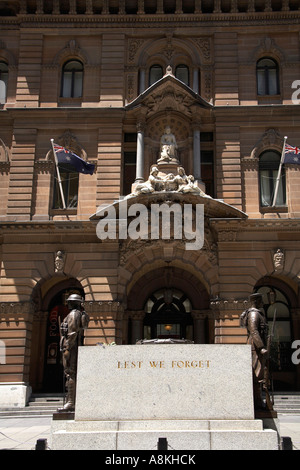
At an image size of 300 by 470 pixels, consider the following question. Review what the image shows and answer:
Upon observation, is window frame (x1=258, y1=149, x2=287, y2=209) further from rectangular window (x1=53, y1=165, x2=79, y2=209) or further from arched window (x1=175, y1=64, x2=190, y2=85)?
rectangular window (x1=53, y1=165, x2=79, y2=209)

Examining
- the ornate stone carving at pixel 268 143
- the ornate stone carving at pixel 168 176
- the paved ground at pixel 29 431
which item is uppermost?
the ornate stone carving at pixel 268 143

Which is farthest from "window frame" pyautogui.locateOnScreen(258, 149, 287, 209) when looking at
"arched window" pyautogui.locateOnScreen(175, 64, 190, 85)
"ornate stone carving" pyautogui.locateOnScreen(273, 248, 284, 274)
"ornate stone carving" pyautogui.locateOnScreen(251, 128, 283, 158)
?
"arched window" pyautogui.locateOnScreen(175, 64, 190, 85)

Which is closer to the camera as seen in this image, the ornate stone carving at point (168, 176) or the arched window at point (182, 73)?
the ornate stone carving at point (168, 176)

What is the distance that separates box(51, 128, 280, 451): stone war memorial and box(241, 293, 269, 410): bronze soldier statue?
0.04m

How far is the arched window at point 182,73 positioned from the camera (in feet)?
83.7

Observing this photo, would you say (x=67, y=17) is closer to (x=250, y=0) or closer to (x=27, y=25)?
(x=27, y=25)

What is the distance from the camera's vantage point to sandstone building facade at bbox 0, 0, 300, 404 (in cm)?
2156

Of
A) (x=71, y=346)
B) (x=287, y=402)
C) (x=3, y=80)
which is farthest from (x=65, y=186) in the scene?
(x=287, y=402)

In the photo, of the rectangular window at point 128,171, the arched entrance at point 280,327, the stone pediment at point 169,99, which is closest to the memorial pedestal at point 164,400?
the arched entrance at point 280,327

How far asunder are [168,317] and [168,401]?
1493cm

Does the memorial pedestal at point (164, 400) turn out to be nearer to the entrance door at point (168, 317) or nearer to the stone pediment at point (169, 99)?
the entrance door at point (168, 317)

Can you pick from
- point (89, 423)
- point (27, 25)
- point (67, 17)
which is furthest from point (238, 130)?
point (89, 423)

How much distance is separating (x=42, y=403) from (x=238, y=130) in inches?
609

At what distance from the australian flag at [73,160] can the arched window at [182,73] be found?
758 cm
